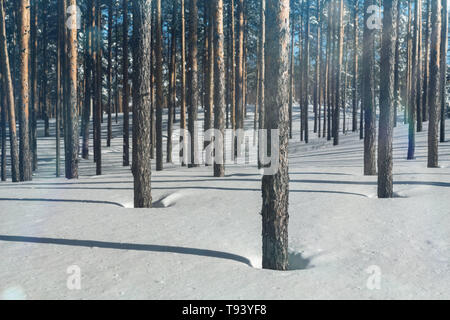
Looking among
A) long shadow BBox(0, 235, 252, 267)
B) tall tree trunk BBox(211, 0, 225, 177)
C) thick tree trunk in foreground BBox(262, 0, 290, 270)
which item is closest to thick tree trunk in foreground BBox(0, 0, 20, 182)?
tall tree trunk BBox(211, 0, 225, 177)

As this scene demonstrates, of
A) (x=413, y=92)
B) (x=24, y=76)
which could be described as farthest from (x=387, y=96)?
(x=24, y=76)

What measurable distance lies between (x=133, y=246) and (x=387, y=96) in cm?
615

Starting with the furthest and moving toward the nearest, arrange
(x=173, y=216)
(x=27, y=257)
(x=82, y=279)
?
(x=173, y=216), (x=27, y=257), (x=82, y=279)

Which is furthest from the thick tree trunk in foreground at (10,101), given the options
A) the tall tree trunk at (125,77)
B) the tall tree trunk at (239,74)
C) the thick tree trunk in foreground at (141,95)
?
the thick tree trunk in foreground at (141,95)

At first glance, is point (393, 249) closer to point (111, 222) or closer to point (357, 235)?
point (357, 235)

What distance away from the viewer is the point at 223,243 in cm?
573

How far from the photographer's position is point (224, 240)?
19.3 ft

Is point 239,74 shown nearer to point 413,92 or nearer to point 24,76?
point 413,92

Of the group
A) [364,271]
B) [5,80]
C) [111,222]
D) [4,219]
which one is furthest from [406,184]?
[5,80]

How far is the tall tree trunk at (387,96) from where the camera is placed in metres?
8.20

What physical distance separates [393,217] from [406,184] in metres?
2.99

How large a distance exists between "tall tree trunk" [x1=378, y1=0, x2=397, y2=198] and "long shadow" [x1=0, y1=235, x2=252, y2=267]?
4.54 meters

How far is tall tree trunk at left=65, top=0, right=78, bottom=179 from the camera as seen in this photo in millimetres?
13773

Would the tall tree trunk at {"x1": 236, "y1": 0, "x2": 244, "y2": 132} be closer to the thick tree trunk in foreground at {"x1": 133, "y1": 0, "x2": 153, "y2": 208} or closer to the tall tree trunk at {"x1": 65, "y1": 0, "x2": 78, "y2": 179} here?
the tall tree trunk at {"x1": 65, "y1": 0, "x2": 78, "y2": 179}
